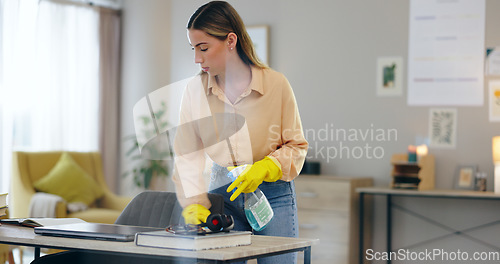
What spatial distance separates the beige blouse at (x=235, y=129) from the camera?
1.71m

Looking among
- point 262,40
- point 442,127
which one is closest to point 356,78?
point 442,127

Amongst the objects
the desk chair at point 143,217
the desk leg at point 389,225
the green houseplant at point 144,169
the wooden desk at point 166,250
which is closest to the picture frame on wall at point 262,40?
the green houseplant at point 144,169

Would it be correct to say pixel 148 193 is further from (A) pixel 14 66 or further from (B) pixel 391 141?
(A) pixel 14 66

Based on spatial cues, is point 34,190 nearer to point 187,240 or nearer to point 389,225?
point 389,225

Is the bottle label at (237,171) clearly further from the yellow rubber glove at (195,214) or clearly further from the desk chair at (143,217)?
the desk chair at (143,217)

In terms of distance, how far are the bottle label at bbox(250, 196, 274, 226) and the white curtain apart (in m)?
3.23

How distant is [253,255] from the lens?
4.04 feet

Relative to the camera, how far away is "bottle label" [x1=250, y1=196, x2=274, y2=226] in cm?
159

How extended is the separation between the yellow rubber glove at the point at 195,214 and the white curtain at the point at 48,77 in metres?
3.13

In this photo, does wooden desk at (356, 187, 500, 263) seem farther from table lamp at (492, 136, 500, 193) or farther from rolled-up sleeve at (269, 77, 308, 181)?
rolled-up sleeve at (269, 77, 308, 181)

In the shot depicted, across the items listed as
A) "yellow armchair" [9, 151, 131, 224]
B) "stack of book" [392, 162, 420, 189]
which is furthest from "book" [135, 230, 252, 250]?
"yellow armchair" [9, 151, 131, 224]

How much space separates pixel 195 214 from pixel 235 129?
292mm

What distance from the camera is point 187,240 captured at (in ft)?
3.95

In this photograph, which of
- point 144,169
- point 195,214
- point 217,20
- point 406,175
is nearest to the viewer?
point 195,214
